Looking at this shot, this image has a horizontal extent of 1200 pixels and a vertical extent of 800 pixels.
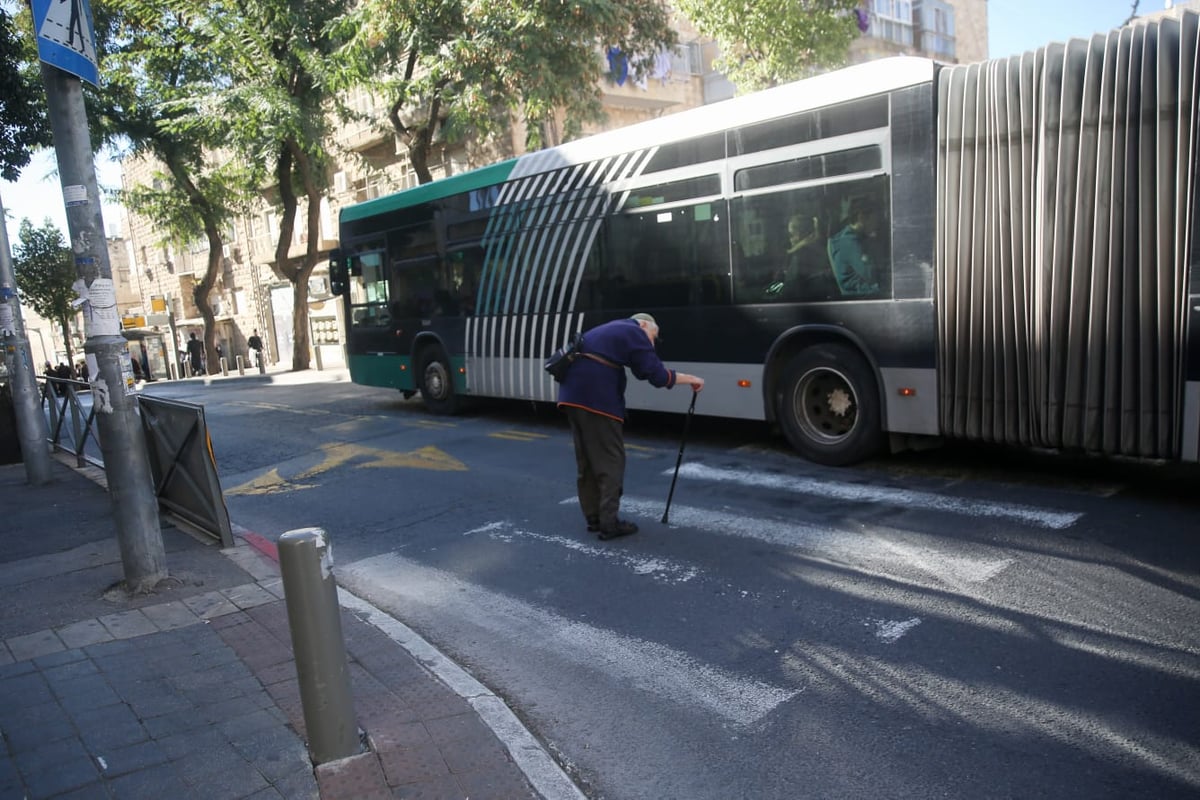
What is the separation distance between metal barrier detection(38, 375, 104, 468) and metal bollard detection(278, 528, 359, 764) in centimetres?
814

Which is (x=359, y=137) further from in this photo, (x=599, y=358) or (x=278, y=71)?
(x=599, y=358)

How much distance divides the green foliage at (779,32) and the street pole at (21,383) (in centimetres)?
1215

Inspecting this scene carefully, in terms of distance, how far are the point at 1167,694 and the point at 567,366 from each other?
3870mm

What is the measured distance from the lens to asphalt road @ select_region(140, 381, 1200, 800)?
3225 mm

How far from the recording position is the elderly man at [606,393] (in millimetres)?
5965

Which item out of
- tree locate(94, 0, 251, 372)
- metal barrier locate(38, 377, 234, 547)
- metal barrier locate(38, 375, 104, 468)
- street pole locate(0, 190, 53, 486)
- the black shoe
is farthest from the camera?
tree locate(94, 0, 251, 372)

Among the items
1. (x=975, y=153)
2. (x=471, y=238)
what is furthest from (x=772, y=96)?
(x=471, y=238)

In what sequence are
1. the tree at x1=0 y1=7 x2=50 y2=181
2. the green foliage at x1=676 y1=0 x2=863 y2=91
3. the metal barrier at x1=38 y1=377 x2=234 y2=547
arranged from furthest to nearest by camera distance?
1. the green foliage at x1=676 y1=0 x2=863 y2=91
2. the tree at x1=0 y1=7 x2=50 y2=181
3. the metal barrier at x1=38 y1=377 x2=234 y2=547

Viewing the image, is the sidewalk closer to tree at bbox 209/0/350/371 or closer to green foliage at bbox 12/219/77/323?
tree at bbox 209/0/350/371

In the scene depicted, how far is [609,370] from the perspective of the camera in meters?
6.04

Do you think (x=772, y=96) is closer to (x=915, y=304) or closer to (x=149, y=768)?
(x=915, y=304)

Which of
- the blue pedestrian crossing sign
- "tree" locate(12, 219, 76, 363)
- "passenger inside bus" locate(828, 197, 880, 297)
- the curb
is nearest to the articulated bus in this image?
"passenger inside bus" locate(828, 197, 880, 297)

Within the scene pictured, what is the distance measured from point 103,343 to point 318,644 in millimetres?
2921

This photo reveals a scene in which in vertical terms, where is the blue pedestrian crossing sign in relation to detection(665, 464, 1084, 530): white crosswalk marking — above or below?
above
